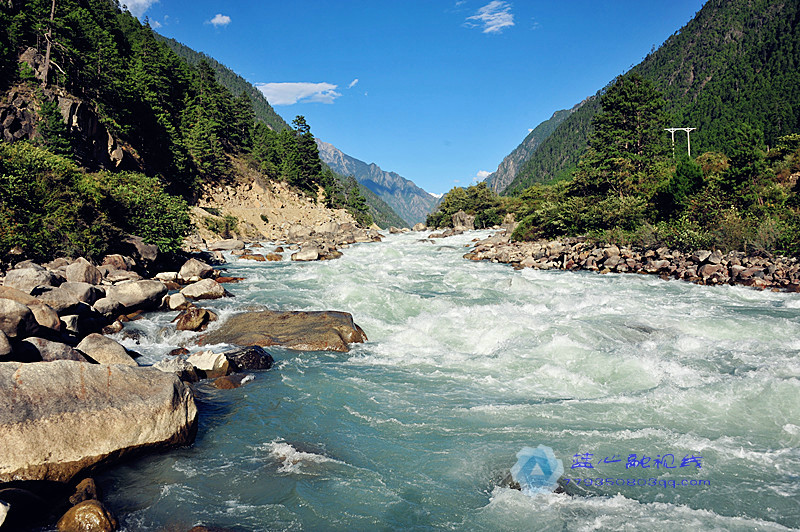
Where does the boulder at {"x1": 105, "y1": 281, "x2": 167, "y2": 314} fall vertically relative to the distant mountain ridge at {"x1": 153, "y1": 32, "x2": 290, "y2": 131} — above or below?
below

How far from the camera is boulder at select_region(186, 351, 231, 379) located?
29.3 ft

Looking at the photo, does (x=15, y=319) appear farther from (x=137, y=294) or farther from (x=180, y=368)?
(x=137, y=294)

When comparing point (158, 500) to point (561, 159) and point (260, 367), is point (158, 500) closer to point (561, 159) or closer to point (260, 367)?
point (260, 367)

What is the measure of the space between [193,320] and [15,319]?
4468mm

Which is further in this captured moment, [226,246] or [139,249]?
[226,246]

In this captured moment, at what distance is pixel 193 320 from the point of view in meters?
12.0

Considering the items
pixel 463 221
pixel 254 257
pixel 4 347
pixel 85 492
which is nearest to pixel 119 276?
pixel 4 347

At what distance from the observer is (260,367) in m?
9.52

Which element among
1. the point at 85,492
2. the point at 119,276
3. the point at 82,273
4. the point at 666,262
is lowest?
the point at 85,492

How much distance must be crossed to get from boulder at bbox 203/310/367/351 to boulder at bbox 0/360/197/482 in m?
5.00

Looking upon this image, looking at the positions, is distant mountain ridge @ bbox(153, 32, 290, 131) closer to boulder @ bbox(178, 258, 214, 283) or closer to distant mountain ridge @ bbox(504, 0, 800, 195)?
distant mountain ridge @ bbox(504, 0, 800, 195)

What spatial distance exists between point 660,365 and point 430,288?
11.4m

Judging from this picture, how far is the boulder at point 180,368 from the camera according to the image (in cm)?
832

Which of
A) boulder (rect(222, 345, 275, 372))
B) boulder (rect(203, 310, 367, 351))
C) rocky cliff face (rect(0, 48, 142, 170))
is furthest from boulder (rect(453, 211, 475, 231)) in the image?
boulder (rect(222, 345, 275, 372))
